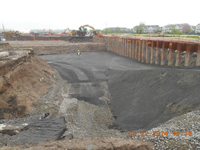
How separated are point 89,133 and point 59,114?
3009mm

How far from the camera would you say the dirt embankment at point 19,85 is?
10766mm

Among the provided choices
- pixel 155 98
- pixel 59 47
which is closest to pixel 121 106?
pixel 155 98

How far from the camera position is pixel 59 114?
10367 mm

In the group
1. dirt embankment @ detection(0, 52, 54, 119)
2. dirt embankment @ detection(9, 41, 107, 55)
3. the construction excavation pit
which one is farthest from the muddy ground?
dirt embankment @ detection(9, 41, 107, 55)

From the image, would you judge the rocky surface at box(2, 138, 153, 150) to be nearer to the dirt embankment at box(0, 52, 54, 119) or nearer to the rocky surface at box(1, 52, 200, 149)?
the rocky surface at box(1, 52, 200, 149)

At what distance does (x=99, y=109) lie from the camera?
39.9 ft

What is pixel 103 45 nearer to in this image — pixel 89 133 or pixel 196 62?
pixel 196 62

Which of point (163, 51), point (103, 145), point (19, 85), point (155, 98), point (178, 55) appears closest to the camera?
point (103, 145)

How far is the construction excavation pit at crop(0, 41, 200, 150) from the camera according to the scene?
243 inches

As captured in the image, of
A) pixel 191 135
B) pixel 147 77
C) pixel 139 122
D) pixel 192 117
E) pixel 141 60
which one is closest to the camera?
pixel 191 135

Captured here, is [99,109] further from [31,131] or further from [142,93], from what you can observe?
[31,131]

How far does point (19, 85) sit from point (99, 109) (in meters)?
6.83

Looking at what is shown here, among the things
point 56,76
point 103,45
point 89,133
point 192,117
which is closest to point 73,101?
point 89,133

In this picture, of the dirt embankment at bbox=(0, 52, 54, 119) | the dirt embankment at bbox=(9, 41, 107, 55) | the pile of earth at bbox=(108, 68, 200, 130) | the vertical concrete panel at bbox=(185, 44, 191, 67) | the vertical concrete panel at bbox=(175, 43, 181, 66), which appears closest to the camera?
the pile of earth at bbox=(108, 68, 200, 130)
